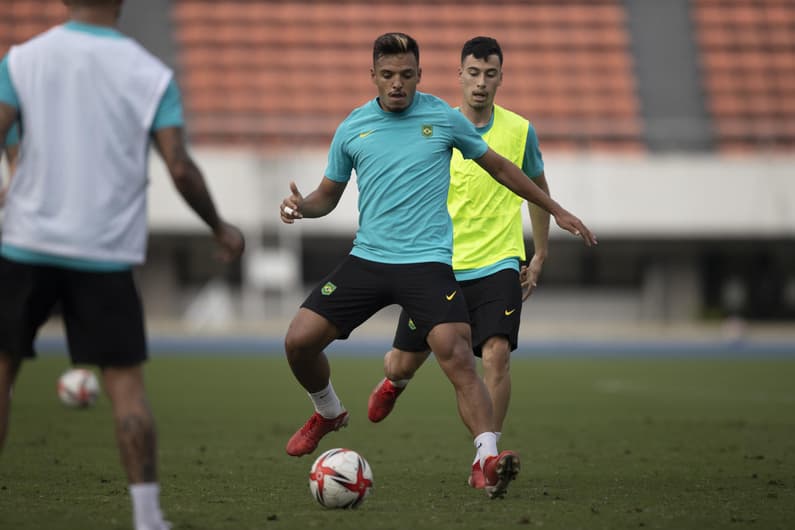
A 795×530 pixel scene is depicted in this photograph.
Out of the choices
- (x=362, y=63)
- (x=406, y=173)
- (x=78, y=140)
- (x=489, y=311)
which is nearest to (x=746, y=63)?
(x=362, y=63)

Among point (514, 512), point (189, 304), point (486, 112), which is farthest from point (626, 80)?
point (514, 512)

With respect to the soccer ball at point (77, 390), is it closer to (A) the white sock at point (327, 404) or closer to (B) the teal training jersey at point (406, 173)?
(A) the white sock at point (327, 404)

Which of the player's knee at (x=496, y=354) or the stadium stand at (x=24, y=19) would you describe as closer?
the player's knee at (x=496, y=354)

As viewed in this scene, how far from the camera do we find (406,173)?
685 cm

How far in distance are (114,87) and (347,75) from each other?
28.6 meters

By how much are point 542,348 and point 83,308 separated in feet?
71.9

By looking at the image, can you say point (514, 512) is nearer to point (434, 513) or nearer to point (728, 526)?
point (434, 513)

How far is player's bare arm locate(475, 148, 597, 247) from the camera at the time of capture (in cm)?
686

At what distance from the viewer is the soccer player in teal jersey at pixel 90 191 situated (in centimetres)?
488

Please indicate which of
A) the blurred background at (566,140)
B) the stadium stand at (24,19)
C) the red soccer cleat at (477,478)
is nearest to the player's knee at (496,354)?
the red soccer cleat at (477,478)

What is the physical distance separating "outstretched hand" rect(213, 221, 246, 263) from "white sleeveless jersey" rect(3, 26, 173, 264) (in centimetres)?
36

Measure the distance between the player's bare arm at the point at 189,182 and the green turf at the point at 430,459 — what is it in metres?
1.39

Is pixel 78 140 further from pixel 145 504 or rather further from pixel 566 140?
pixel 566 140

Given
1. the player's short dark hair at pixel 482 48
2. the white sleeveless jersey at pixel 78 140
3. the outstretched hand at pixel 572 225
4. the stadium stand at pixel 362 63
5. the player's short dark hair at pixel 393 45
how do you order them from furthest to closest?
the stadium stand at pixel 362 63 < the player's short dark hair at pixel 482 48 < the outstretched hand at pixel 572 225 < the player's short dark hair at pixel 393 45 < the white sleeveless jersey at pixel 78 140
